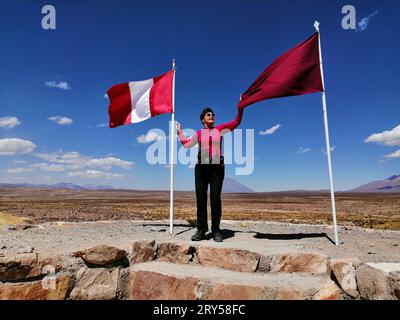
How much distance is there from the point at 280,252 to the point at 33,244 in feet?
15.3

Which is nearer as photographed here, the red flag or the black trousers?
the black trousers

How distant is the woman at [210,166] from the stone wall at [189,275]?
0.98 m

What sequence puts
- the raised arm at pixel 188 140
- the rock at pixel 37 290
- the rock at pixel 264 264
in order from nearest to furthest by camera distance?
the rock at pixel 37 290 → the rock at pixel 264 264 → the raised arm at pixel 188 140

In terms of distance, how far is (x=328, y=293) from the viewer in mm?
4684

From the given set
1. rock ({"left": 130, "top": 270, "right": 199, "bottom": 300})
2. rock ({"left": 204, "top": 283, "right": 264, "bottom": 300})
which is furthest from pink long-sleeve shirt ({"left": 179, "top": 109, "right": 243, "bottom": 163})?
rock ({"left": 204, "top": 283, "right": 264, "bottom": 300})

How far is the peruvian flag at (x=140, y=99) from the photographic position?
912 cm

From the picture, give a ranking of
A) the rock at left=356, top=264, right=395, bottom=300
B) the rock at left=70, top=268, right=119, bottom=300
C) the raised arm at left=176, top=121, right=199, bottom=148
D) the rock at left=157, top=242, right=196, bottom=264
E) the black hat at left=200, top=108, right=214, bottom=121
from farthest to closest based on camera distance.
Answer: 1. the raised arm at left=176, top=121, right=199, bottom=148
2. the black hat at left=200, top=108, right=214, bottom=121
3. the rock at left=157, top=242, right=196, bottom=264
4. the rock at left=70, top=268, right=119, bottom=300
5. the rock at left=356, top=264, right=395, bottom=300

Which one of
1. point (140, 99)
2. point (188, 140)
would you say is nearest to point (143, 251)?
point (188, 140)

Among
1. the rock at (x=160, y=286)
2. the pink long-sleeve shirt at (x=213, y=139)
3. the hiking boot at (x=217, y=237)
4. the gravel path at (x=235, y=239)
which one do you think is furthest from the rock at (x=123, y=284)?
the pink long-sleeve shirt at (x=213, y=139)

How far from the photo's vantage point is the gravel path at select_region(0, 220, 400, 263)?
6.10 m

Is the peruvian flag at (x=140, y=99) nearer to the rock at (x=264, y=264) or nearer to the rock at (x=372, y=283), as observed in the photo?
the rock at (x=264, y=264)

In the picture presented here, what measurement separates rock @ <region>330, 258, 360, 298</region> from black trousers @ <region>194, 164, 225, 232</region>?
2.52 metres

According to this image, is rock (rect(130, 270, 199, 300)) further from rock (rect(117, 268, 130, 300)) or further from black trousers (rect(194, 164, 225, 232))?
black trousers (rect(194, 164, 225, 232))
